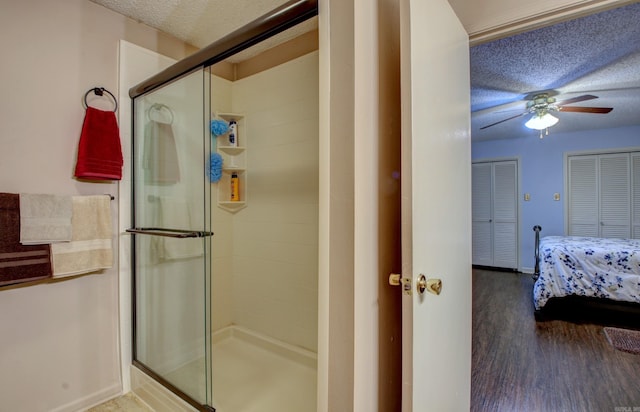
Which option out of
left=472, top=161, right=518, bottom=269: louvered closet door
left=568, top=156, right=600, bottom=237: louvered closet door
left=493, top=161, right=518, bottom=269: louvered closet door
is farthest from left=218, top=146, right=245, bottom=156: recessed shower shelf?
left=568, top=156, right=600, bottom=237: louvered closet door

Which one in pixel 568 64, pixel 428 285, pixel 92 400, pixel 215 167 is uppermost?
pixel 568 64

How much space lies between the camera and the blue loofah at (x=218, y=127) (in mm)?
2277

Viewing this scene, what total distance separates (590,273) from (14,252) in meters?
4.52

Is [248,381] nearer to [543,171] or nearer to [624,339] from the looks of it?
[624,339]

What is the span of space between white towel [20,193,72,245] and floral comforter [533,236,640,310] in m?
4.07

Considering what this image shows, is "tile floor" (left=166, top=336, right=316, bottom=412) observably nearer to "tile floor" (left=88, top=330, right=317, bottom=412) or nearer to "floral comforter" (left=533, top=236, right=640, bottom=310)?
"tile floor" (left=88, top=330, right=317, bottom=412)

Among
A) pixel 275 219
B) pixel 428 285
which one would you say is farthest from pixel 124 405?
pixel 428 285

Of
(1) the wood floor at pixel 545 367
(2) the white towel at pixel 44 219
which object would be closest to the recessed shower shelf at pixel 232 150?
(2) the white towel at pixel 44 219

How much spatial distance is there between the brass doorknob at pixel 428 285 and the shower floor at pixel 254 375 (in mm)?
1253

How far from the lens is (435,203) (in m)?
1.06

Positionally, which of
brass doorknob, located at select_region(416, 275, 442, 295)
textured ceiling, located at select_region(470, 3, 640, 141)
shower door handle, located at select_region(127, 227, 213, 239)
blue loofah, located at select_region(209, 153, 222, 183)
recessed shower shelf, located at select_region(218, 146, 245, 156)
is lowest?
brass doorknob, located at select_region(416, 275, 442, 295)

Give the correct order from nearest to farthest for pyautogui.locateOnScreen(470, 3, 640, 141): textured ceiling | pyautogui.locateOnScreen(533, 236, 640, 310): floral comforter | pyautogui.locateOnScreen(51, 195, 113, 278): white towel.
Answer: pyautogui.locateOnScreen(51, 195, 113, 278): white towel → pyautogui.locateOnScreen(470, 3, 640, 141): textured ceiling → pyautogui.locateOnScreen(533, 236, 640, 310): floral comforter

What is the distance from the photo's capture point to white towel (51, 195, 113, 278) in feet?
4.91

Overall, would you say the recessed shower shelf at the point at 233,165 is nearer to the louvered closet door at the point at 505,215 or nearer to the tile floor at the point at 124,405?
the tile floor at the point at 124,405
